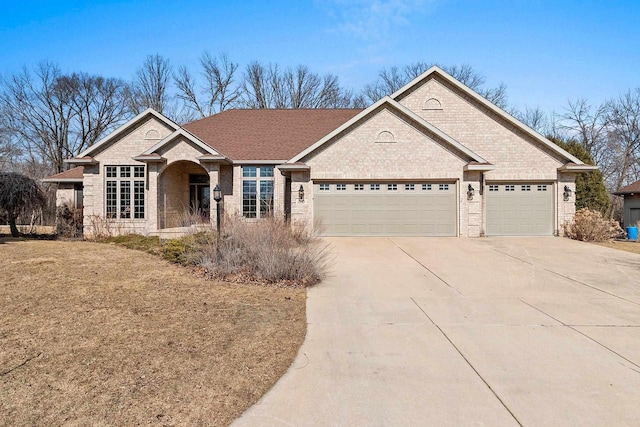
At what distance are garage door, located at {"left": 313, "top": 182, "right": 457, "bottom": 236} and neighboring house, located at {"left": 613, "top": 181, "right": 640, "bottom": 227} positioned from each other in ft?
52.6

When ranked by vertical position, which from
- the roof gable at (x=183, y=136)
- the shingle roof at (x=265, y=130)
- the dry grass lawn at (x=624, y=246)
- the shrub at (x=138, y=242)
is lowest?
the dry grass lawn at (x=624, y=246)

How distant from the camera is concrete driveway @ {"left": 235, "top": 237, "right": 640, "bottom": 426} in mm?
3254

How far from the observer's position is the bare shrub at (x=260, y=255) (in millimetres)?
8125

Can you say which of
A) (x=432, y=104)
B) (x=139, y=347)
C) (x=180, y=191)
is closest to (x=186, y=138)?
(x=180, y=191)

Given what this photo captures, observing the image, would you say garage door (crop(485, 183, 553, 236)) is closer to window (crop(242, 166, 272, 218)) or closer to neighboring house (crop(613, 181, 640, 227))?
window (crop(242, 166, 272, 218))

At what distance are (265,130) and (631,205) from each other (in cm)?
2432

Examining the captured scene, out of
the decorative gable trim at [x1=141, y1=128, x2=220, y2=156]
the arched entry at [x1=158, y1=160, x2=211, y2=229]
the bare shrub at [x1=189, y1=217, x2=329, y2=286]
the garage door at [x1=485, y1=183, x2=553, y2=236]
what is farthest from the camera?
the arched entry at [x1=158, y1=160, x2=211, y2=229]

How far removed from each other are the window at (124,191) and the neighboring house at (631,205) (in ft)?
95.7

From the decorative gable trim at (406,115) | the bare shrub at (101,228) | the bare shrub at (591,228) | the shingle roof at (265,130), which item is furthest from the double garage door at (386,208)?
the bare shrub at (101,228)

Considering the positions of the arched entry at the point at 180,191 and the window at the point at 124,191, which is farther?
the arched entry at the point at 180,191

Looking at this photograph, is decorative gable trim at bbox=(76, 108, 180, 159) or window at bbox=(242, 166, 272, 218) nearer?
decorative gable trim at bbox=(76, 108, 180, 159)

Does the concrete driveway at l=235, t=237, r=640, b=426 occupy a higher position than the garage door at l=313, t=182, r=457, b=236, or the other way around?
the garage door at l=313, t=182, r=457, b=236

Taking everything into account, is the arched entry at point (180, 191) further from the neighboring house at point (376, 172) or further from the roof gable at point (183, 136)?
the roof gable at point (183, 136)

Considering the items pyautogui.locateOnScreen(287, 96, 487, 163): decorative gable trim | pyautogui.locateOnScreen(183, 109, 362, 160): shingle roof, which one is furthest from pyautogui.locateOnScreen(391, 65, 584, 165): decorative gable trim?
pyautogui.locateOnScreen(183, 109, 362, 160): shingle roof
